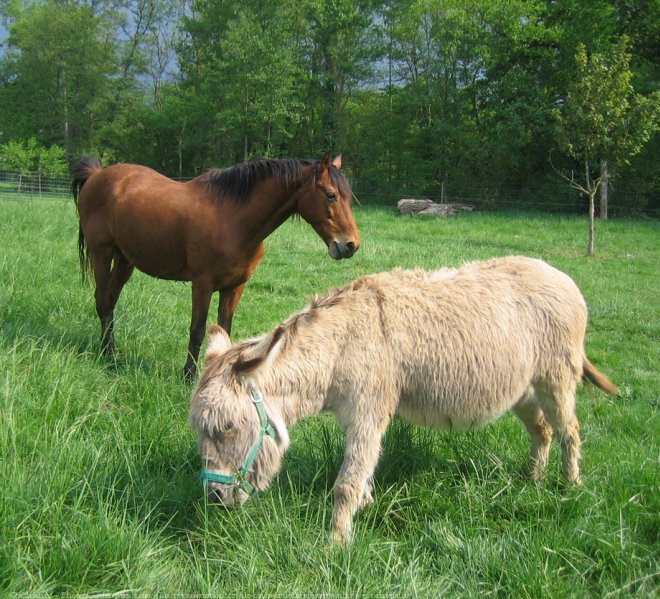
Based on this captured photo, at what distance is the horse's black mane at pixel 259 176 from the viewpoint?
4.95 meters

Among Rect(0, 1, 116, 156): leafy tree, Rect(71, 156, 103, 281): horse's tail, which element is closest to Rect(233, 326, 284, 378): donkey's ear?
Rect(71, 156, 103, 281): horse's tail

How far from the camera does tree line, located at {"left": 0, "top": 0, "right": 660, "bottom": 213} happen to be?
2864 cm

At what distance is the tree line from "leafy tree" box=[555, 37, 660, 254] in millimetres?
7066

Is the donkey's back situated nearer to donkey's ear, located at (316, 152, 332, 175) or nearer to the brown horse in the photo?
the brown horse

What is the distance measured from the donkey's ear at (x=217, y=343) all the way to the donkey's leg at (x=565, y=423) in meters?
1.88

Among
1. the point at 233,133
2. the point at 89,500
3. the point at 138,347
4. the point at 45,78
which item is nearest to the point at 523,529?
the point at 89,500

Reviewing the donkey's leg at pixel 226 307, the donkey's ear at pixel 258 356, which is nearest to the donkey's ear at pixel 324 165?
the donkey's leg at pixel 226 307

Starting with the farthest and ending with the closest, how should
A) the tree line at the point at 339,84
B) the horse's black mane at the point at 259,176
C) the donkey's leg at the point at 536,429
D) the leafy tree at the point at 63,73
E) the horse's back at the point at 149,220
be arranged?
the leafy tree at the point at 63,73 → the tree line at the point at 339,84 → the horse's back at the point at 149,220 → the horse's black mane at the point at 259,176 → the donkey's leg at the point at 536,429

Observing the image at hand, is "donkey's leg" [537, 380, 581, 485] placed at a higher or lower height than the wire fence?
lower

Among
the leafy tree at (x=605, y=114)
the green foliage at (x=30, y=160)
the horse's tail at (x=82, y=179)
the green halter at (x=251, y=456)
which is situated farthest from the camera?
the green foliage at (x=30, y=160)

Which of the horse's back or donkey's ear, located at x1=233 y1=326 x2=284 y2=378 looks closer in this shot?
donkey's ear, located at x1=233 y1=326 x2=284 y2=378

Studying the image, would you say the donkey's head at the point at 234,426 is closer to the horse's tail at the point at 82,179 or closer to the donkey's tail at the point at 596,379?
the donkey's tail at the point at 596,379

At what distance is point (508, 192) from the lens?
28797mm

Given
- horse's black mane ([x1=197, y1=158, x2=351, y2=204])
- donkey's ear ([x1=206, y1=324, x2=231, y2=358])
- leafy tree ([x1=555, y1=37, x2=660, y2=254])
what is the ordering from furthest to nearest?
1. leafy tree ([x1=555, y1=37, x2=660, y2=254])
2. horse's black mane ([x1=197, y1=158, x2=351, y2=204])
3. donkey's ear ([x1=206, y1=324, x2=231, y2=358])
